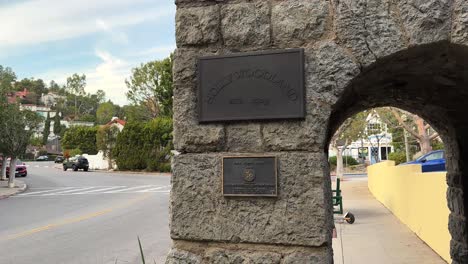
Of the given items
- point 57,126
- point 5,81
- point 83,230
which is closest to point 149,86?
point 5,81

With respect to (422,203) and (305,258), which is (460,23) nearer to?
(305,258)

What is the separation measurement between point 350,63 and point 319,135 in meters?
0.48

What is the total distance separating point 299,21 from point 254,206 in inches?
48.4

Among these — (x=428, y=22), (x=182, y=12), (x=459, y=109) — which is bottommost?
(x=459, y=109)

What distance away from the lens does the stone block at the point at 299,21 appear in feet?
9.59

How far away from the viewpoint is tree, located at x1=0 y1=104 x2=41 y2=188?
23.0 metres

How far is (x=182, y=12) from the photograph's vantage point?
3.18 m

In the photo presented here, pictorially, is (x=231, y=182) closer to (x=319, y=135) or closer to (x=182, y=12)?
(x=319, y=135)

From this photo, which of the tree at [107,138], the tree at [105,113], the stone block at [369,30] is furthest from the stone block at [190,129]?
the tree at [105,113]

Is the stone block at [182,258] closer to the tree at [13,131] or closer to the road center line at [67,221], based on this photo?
the road center line at [67,221]

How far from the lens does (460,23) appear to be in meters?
2.69

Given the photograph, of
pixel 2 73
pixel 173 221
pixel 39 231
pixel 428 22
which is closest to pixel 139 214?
pixel 39 231

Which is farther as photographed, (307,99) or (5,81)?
(5,81)

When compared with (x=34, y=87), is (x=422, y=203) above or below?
below
